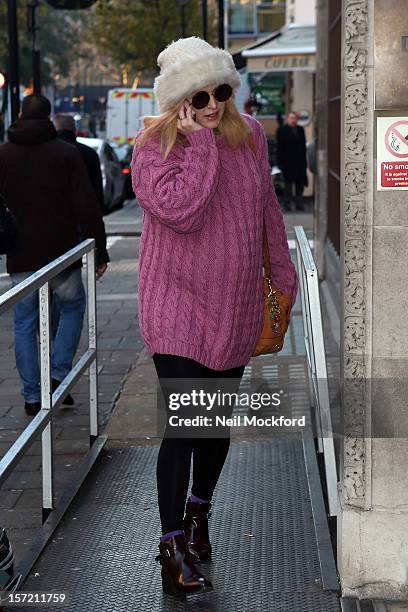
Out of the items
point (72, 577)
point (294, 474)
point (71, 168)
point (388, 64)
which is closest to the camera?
point (388, 64)

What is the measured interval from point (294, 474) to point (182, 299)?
187cm

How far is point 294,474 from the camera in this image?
588 centimetres

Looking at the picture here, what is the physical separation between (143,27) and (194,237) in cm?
4940

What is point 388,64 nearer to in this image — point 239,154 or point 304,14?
point 239,154

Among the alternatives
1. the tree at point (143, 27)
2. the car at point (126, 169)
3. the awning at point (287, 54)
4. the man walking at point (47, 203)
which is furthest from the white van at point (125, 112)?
the man walking at point (47, 203)

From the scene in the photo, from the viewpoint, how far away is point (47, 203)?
7.41m

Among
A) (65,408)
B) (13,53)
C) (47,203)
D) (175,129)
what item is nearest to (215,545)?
(175,129)

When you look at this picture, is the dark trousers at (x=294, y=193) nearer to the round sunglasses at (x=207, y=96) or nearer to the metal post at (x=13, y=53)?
the metal post at (x=13, y=53)

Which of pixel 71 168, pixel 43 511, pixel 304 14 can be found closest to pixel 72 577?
pixel 43 511

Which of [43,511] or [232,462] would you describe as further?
[232,462]

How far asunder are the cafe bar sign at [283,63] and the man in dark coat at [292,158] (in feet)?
3.97

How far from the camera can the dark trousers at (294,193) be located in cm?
2382

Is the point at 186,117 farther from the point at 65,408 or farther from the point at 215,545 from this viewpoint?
the point at 65,408

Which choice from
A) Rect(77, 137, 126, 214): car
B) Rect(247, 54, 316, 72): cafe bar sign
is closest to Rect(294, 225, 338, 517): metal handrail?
Rect(247, 54, 316, 72): cafe bar sign
